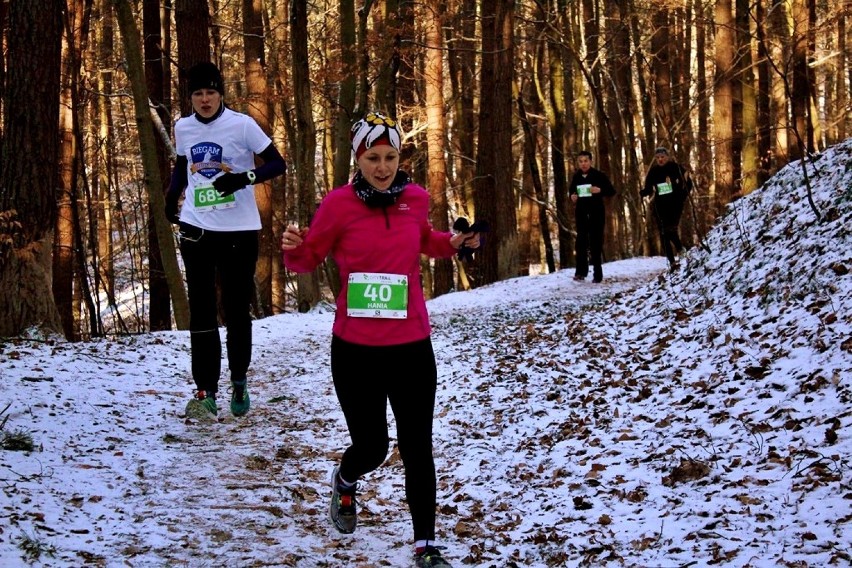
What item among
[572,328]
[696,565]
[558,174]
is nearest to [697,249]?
[572,328]

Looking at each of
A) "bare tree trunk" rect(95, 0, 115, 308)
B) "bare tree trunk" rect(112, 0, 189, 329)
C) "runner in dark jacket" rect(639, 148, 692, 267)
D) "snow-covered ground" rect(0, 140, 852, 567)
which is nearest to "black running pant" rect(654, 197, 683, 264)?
"runner in dark jacket" rect(639, 148, 692, 267)

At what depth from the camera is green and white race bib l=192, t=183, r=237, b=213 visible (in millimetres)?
6129

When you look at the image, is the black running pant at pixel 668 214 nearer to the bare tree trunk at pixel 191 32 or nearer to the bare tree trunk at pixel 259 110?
the bare tree trunk at pixel 259 110

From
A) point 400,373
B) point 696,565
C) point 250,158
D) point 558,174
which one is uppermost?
point 558,174

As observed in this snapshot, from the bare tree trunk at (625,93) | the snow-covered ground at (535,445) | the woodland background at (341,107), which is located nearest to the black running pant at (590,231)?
the woodland background at (341,107)

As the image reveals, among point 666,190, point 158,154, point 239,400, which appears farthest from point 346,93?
point 239,400

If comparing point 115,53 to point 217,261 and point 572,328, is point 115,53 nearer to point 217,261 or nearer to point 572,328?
point 572,328

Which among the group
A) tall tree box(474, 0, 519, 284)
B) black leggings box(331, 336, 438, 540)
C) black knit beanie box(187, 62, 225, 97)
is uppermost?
tall tree box(474, 0, 519, 284)

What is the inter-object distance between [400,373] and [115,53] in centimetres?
2336

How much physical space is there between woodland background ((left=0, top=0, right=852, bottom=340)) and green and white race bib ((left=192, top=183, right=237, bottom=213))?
1.86 meters

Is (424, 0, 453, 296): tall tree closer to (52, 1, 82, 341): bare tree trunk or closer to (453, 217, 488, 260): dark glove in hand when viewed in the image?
(52, 1, 82, 341): bare tree trunk

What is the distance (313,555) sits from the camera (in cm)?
417

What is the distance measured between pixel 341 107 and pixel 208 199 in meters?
9.54

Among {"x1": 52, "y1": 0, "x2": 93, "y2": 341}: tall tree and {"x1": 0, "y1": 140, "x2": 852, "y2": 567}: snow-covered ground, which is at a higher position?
{"x1": 52, "y1": 0, "x2": 93, "y2": 341}: tall tree
